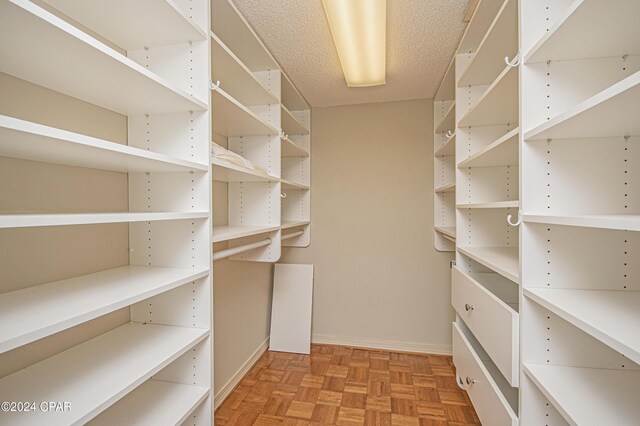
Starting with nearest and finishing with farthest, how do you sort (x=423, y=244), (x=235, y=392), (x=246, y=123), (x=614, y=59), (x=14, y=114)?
(x=14, y=114) → (x=614, y=59) → (x=246, y=123) → (x=235, y=392) → (x=423, y=244)

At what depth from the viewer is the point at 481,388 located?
1402 millimetres

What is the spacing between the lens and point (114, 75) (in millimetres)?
841

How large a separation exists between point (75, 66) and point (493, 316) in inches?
65.2

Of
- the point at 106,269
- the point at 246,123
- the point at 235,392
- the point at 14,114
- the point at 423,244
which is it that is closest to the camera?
the point at 14,114

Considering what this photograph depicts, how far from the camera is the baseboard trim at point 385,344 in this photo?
264 centimetres

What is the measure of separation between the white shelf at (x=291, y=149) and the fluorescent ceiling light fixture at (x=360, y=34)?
0.63 meters

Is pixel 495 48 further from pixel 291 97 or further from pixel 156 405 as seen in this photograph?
pixel 156 405

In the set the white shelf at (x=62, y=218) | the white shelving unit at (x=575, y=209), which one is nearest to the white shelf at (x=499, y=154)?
the white shelving unit at (x=575, y=209)

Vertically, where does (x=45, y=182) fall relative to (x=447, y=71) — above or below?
below

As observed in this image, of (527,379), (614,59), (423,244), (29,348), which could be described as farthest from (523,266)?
(423,244)

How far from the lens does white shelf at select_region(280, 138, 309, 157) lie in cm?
228

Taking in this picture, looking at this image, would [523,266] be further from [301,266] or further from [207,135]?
[301,266]

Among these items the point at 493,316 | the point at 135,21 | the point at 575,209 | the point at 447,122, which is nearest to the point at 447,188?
the point at 447,122

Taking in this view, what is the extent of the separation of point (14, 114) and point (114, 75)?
0.91 ft
